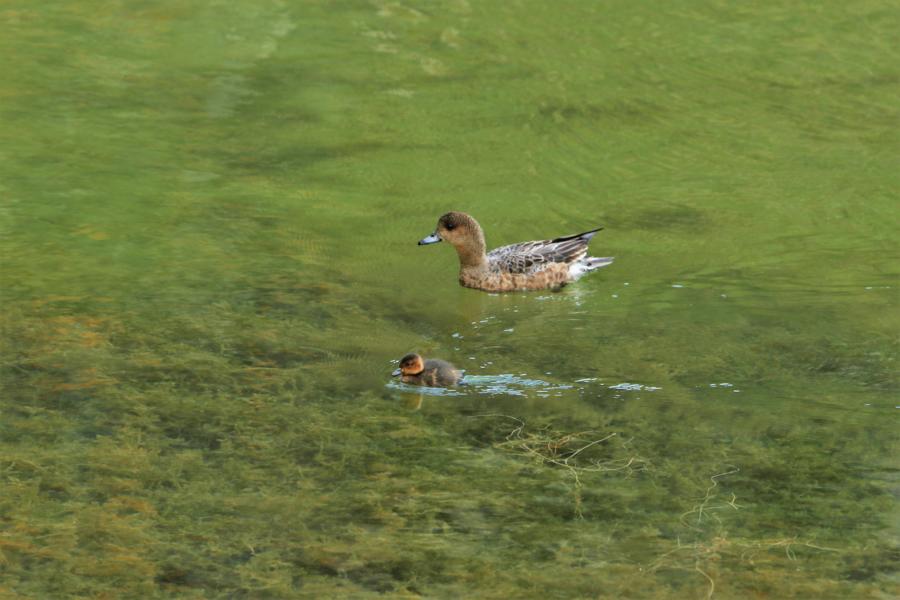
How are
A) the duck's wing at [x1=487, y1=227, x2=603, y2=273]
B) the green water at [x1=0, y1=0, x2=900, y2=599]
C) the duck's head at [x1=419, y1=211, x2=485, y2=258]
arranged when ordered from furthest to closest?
the duck's head at [x1=419, y1=211, x2=485, y2=258], the duck's wing at [x1=487, y1=227, x2=603, y2=273], the green water at [x1=0, y1=0, x2=900, y2=599]

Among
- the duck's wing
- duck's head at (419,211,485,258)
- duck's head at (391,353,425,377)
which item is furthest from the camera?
duck's head at (419,211,485,258)

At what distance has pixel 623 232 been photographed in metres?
13.2

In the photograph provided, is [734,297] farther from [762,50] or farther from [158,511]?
[762,50]

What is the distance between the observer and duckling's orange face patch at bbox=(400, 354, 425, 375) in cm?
930

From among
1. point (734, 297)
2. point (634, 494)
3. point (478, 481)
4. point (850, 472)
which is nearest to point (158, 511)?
point (478, 481)

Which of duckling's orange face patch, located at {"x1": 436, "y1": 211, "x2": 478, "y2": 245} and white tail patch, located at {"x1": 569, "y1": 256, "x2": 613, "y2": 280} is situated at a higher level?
duckling's orange face patch, located at {"x1": 436, "y1": 211, "x2": 478, "y2": 245}

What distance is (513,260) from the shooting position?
12.1 m

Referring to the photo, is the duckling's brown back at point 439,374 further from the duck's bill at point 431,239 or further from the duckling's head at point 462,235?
the duck's bill at point 431,239

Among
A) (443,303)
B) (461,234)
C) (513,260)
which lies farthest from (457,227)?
(443,303)

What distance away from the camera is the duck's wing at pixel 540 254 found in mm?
11914

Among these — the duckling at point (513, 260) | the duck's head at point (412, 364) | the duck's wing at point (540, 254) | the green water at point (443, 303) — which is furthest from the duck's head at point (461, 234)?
the duck's head at point (412, 364)

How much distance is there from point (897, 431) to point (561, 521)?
7.57 feet

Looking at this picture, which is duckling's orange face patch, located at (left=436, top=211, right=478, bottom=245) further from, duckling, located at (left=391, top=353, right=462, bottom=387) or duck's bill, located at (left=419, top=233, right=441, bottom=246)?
duckling, located at (left=391, top=353, right=462, bottom=387)

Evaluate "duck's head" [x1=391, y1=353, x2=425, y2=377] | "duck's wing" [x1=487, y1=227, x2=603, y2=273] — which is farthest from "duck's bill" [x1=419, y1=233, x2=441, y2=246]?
"duck's head" [x1=391, y1=353, x2=425, y2=377]
